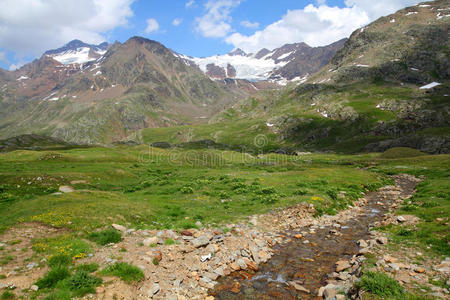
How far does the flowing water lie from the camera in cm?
1274

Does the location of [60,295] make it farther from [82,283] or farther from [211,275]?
[211,275]

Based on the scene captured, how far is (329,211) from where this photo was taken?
82.5ft

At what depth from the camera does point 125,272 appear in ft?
39.1

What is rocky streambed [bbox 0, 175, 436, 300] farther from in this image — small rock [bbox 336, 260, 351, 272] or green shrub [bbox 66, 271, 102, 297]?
green shrub [bbox 66, 271, 102, 297]

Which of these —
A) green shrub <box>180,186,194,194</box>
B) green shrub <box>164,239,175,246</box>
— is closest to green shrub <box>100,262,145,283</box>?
green shrub <box>164,239,175,246</box>

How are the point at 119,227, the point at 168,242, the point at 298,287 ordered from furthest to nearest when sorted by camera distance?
the point at 119,227 < the point at 168,242 < the point at 298,287

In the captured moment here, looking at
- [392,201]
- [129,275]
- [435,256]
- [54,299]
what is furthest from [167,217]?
[392,201]

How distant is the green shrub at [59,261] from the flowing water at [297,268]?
792 cm

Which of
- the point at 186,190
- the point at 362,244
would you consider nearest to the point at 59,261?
the point at 362,244

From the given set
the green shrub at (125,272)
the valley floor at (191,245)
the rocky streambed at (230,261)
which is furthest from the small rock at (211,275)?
the green shrub at (125,272)

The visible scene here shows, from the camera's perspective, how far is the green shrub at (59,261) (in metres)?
11.8

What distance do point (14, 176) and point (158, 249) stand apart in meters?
31.7

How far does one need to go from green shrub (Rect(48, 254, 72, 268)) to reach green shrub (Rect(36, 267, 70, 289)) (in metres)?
0.61

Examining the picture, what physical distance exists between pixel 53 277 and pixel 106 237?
171 inches
